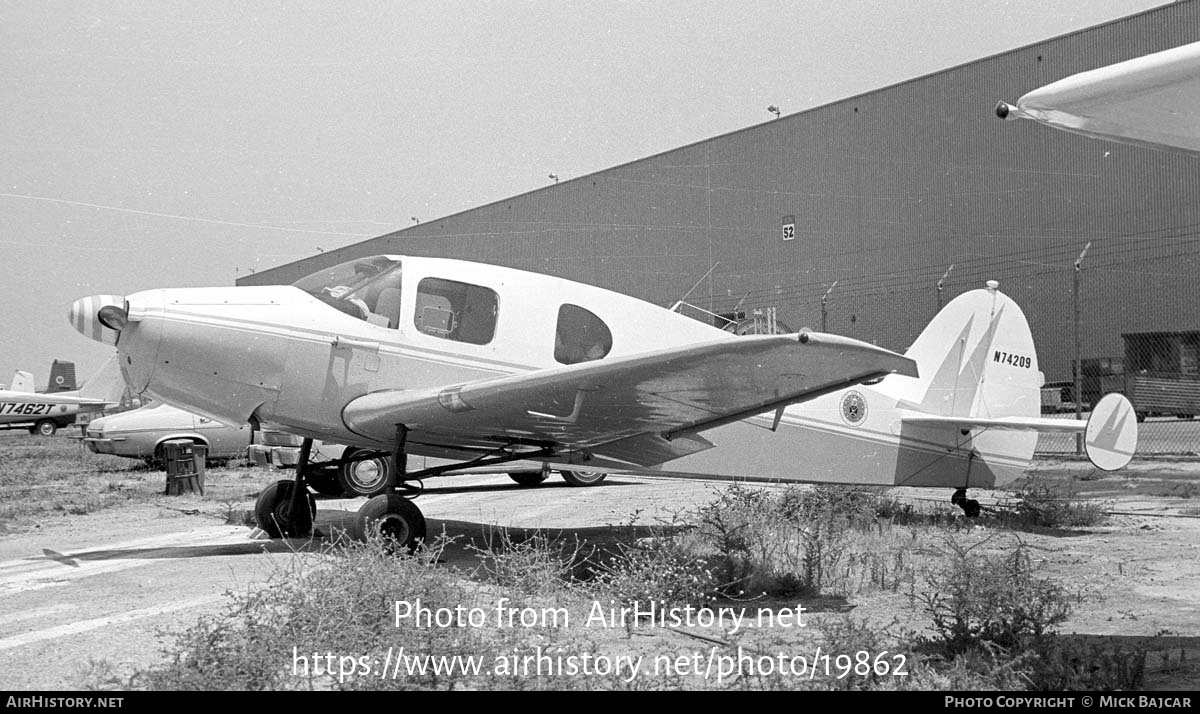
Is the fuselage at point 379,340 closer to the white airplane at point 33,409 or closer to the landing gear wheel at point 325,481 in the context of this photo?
the landing gear wheel at point 325,481

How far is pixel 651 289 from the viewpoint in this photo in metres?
16.8

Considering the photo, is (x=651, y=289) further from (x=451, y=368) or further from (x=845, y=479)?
(x=451, y=368)

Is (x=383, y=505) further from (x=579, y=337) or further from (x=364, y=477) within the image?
(x=364, y=477)

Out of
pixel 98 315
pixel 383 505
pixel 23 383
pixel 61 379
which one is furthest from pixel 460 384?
pixel 61 379

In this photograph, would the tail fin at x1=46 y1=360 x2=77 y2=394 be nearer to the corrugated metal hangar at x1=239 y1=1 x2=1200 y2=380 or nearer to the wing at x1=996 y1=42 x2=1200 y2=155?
the corrugated metal hangar at x1=239 y1=1 x2=1200 y2=380

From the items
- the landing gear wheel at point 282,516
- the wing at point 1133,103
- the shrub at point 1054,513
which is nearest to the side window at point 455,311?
the landing gear wheel at point 282,516

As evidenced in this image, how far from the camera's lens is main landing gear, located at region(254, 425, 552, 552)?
6.00 metres

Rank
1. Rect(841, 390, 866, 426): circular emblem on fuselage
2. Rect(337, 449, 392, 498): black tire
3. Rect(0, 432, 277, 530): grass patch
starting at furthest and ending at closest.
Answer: Rect(0, 432, 277, 530): grass patch → Rect(337, 449, 392, 498): black tire → Rect(841, 390, 866, 426): circular emblem on fuselage

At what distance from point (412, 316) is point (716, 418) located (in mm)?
2283

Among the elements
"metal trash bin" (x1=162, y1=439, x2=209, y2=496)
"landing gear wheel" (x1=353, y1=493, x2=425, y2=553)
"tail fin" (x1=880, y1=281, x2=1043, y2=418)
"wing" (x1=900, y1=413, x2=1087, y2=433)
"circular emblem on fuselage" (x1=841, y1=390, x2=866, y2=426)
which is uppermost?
"tail fin" (x1=880, y1=281, x2=1043, y2=418)

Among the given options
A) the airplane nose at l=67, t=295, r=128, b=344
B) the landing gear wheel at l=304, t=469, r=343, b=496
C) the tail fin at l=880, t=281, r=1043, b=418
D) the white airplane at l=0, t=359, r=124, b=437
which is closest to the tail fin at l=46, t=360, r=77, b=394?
the white airplane at l=0, t=359, r=124, b=437

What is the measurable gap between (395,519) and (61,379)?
149 ft

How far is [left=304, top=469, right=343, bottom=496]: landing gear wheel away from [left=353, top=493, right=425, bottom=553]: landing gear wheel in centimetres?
161
